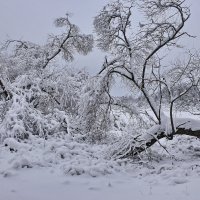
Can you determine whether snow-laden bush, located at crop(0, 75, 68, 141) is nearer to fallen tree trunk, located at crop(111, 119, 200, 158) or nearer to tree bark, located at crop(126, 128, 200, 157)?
fallen tree trunk, located at crop(111, 119, 200, 158)

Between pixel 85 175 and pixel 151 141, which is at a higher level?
pixel 151 141

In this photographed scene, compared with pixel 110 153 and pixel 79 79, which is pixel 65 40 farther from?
pixel 110 153

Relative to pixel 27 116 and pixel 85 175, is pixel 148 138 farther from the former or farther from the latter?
pixel 27 116

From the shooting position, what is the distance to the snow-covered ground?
516 cm

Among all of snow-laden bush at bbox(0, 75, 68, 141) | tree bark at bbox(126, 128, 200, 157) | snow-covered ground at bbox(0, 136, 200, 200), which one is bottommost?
snow-covered ground at bbox(0, 136, 200, 200)

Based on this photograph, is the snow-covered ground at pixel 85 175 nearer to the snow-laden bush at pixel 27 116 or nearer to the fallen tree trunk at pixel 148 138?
the fallen tree trunk at pixel 148 138

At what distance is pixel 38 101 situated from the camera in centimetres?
1220

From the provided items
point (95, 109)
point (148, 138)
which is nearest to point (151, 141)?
point (148, 138)

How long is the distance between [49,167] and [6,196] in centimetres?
200

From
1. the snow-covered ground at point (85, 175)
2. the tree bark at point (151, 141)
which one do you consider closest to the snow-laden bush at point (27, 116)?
the snow-covered ground at point (85, 175)

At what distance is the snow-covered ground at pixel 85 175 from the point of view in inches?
203

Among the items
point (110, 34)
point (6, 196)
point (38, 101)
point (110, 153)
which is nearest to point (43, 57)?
point (38, 101)

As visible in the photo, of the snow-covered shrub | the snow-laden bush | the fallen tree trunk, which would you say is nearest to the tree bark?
the fallen tree trunk

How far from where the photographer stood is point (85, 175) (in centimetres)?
636
